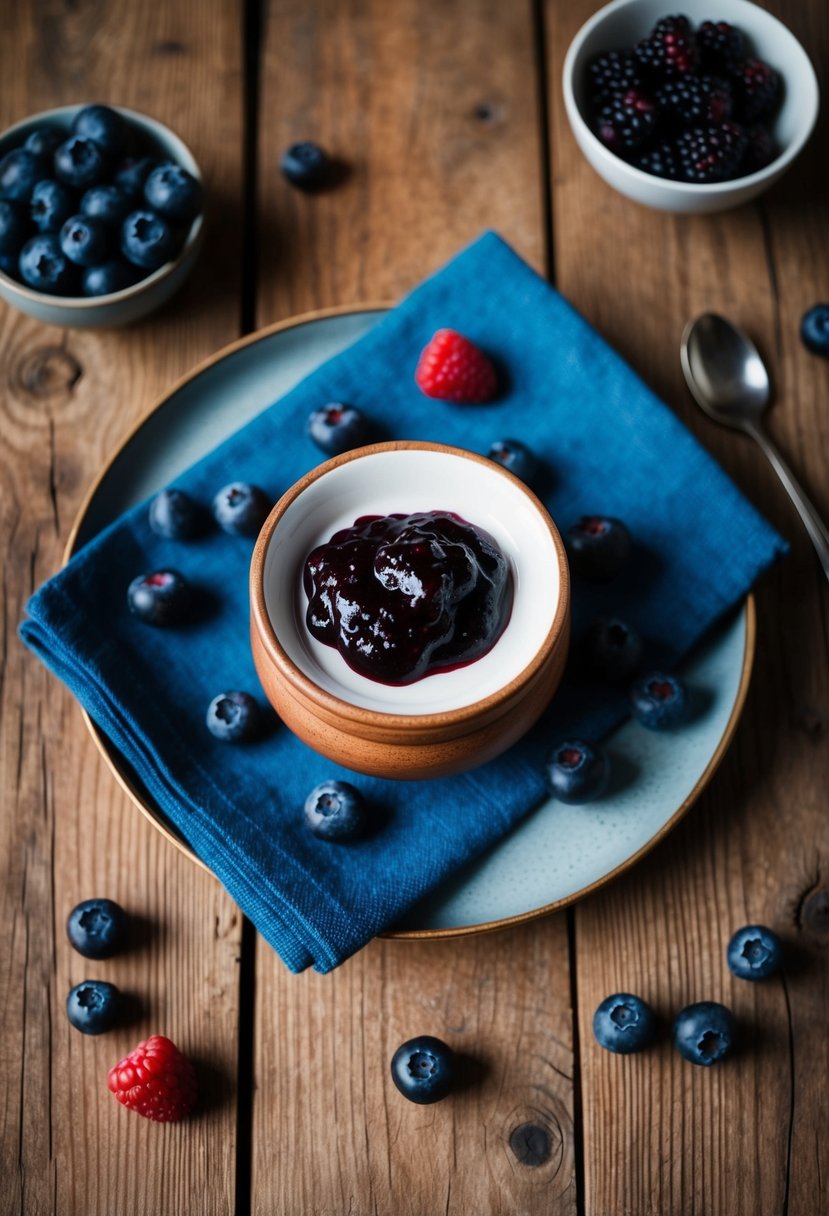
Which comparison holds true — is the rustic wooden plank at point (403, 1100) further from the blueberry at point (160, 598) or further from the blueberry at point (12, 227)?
the blueberry at point (12, 227)

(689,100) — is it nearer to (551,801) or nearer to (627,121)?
(627,121)

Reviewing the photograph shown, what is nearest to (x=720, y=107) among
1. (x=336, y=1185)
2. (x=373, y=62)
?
(x=373, y=62)

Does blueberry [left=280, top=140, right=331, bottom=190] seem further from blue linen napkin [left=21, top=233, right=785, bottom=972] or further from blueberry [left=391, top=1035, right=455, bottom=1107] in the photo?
blueberry [left=391, top=1035, right=455, bottom=1107]

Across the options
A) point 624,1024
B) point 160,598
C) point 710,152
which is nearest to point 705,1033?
point 624,1024

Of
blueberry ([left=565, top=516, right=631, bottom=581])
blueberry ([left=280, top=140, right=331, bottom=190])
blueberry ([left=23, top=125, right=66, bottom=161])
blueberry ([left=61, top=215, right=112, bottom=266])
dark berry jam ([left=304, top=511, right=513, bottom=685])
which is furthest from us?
blueberry ([left=280, top=140, right=331, bottom=190])

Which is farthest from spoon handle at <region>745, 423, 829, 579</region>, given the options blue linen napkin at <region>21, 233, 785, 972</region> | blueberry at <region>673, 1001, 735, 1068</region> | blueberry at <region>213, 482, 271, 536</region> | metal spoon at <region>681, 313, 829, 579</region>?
blueberry at <region>213, 482, 271, 536</region>

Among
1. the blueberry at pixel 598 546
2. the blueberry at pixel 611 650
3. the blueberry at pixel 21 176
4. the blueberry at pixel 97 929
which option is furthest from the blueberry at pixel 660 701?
the blueberry at pixel 21 176
